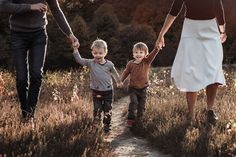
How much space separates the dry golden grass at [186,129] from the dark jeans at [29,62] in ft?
4.96

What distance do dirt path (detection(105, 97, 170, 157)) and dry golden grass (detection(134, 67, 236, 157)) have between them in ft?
0.38

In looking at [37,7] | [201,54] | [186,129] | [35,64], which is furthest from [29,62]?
[201,54]

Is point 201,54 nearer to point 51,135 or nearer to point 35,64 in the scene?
point 35,64

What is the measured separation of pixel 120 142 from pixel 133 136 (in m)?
0.42

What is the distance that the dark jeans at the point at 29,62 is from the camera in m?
5.93

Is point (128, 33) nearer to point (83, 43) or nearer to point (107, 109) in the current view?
point (83, 43)

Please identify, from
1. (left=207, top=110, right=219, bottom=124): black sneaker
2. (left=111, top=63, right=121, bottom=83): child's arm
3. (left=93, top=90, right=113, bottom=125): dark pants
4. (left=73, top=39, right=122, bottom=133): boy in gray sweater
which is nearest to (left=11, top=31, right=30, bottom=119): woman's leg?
(left=73, top=39, right=122, bottom=133): boy in gray sweater

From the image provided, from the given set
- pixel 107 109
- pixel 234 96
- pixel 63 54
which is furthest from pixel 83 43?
pixel 107 109

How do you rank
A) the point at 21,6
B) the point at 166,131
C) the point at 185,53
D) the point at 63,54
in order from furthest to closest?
the point at 63,54 → the point at 185,53 → the point at 166,131 → the point at 21,6

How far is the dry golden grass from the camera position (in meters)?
5.46

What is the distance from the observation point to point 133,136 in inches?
266

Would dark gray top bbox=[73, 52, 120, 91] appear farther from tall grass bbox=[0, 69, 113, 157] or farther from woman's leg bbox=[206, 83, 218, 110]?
woman's leg bbox=[206, 83, 218, 110]

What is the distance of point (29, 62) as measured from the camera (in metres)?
6.01

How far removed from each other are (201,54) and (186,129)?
104 cm
